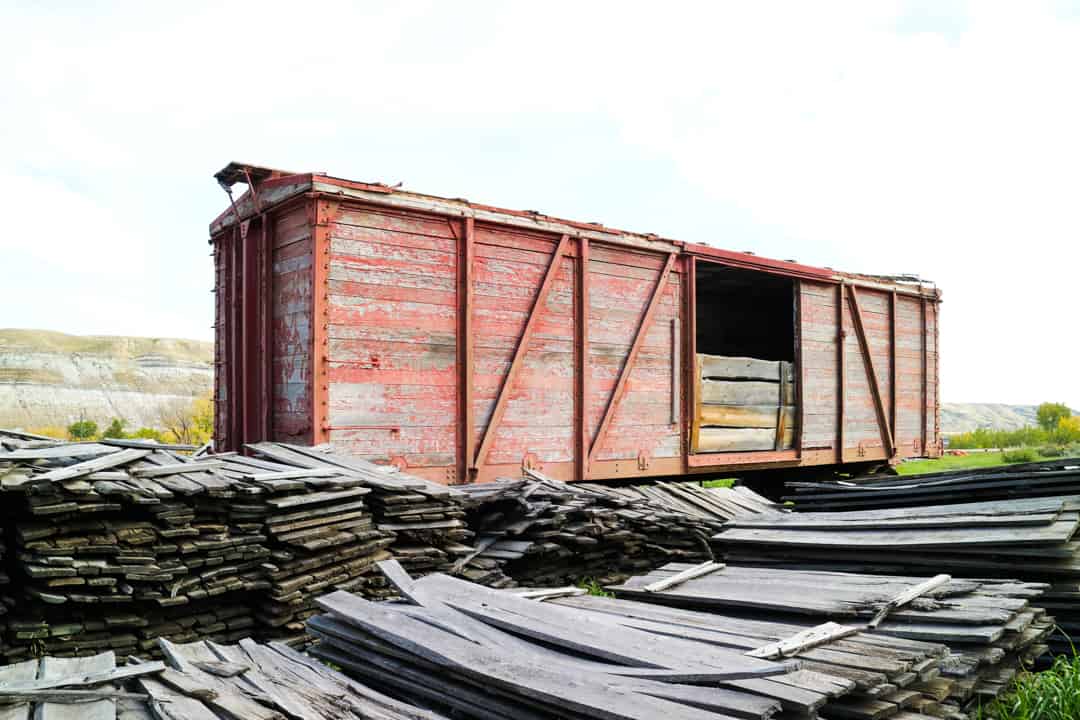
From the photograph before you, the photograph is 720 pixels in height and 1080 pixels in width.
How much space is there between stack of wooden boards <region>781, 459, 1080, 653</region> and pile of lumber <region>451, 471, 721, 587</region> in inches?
56.1

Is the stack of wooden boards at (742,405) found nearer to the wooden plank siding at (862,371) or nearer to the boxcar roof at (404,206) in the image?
the wooden plank siding at (862,371)

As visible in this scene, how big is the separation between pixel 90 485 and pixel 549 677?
3564mm

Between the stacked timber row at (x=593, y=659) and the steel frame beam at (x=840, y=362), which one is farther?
the steel frame beam at (x=840, y=362)

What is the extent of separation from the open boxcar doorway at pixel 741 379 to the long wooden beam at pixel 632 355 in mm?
1181

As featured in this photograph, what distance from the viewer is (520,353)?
9383mm

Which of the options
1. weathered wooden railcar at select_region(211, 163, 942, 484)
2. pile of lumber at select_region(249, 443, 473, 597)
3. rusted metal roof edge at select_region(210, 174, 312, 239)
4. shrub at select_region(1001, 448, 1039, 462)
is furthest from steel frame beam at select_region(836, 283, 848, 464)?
rusted metal roof edge at select_region(210, 174, 312, 239)

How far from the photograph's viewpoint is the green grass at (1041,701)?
474 centimetres

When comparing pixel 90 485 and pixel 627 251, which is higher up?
pixel 627 251

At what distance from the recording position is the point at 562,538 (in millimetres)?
7879

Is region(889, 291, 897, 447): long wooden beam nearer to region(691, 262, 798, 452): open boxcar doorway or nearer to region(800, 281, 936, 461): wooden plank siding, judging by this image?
region(800, 281, 936, 461): wooden plank siding

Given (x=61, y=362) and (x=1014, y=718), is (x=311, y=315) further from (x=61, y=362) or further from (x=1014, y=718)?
(x=61, y=362)

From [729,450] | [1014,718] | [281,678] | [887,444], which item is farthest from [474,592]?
[887,444]

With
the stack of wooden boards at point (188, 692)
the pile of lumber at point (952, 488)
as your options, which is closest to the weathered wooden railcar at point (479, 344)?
the pile of lumber at point (952, 488)

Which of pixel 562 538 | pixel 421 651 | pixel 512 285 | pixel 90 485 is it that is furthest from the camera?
pixel 512 285
